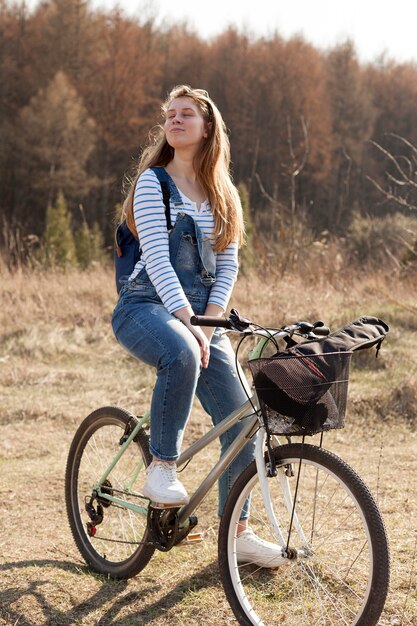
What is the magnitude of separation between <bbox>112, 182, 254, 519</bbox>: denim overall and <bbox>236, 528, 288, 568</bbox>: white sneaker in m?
0.09

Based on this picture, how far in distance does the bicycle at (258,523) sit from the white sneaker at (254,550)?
5 centimetres

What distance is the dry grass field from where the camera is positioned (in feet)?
9.34

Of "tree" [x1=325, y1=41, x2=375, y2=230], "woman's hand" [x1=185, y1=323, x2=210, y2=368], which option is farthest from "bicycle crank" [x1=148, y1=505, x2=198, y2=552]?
"tree" [x1=325, y1=41, x2=375, y2=230]

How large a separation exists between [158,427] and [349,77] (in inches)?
1545

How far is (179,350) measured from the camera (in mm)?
2510

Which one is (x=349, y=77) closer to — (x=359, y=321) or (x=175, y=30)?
(x=175, y=30)

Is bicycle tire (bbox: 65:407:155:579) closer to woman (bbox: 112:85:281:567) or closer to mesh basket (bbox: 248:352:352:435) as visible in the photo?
woman (bbox: 112:85:281:567)

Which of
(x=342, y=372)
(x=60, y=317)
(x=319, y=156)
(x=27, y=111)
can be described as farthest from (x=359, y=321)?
(x=319, y=156)

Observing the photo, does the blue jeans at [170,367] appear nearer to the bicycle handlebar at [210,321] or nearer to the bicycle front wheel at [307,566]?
the bicycle handlebar at [210,321]

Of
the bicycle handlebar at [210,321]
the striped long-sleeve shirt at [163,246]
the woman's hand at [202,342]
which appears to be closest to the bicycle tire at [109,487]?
the woman's hand at [202,342]

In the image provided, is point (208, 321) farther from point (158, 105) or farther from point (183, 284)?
point (158, 105)

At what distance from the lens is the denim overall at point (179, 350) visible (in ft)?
8.31

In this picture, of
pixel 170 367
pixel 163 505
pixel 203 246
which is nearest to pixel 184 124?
pixel 203 246

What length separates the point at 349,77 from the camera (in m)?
39.3
